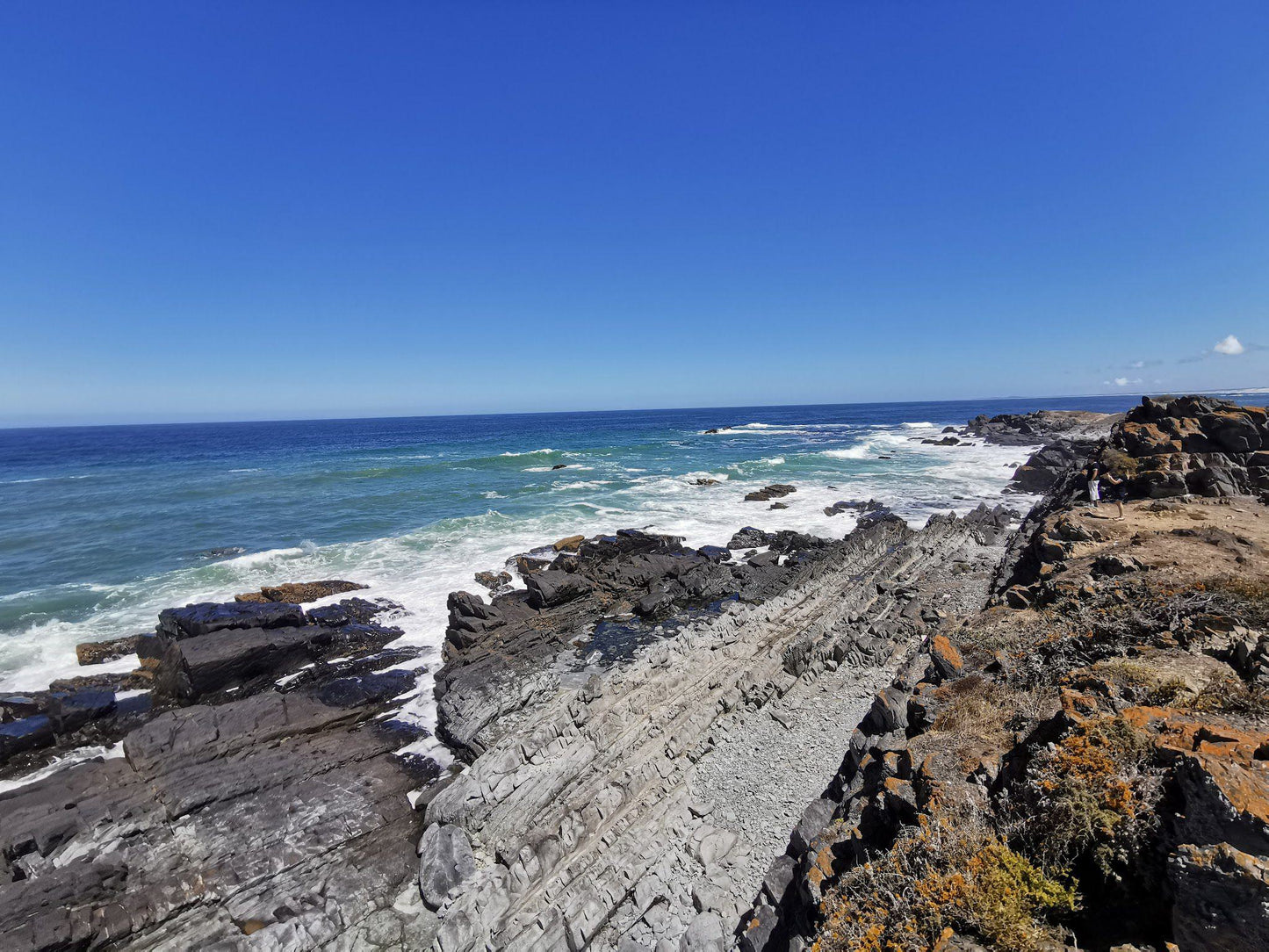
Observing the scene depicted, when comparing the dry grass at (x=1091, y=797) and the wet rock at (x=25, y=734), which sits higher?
the dry grass at (x=1091, y=797)

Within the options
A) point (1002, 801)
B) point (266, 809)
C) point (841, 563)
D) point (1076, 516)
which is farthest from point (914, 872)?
point (841, 563)

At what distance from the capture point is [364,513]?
3700cm

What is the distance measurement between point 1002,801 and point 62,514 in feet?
181

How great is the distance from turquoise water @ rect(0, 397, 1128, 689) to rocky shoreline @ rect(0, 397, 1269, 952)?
5195mm

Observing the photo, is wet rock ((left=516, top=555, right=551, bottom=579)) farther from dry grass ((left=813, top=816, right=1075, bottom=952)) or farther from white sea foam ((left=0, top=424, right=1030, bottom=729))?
dry grass ((left=813, top=816, right=1075, bottom=952))

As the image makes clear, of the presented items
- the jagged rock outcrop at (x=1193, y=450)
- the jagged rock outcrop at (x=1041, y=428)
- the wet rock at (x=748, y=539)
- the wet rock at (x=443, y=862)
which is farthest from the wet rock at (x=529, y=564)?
the jagged rock outcrop at (x=1041, y=428)

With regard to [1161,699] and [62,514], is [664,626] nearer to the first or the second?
[1161,699]

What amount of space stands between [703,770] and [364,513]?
109 ft

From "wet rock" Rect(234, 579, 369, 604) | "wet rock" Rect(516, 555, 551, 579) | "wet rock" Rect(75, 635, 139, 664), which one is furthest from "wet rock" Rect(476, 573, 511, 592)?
"wet rock" Rect(75, 635, 139, 664)

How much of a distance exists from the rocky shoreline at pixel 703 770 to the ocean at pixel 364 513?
132 inches

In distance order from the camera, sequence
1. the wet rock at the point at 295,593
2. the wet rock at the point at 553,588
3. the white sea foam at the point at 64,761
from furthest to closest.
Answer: the wet rock at the point at 295,593
the wet rock at the point at 553,588
the white sea foam at the point at 64,761

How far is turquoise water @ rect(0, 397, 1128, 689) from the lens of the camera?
2269cm

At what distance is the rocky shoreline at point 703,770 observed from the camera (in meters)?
4.66

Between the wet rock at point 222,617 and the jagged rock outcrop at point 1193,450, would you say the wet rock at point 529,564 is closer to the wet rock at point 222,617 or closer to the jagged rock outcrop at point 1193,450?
the wet rock at point 222,617
